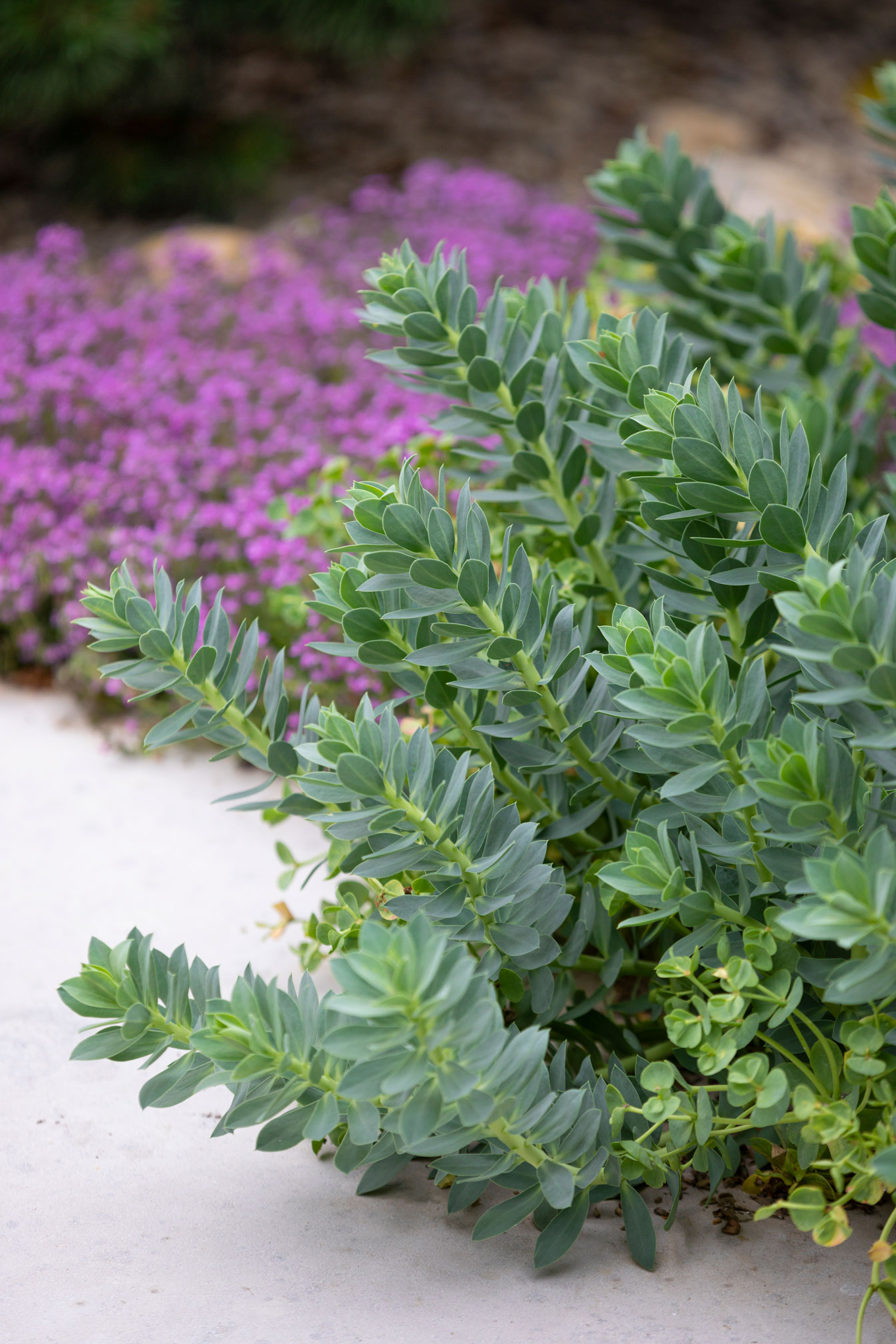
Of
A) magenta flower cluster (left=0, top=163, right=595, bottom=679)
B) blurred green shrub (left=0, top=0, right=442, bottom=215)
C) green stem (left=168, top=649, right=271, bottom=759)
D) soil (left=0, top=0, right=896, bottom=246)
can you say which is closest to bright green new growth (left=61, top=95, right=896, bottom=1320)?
green stem (left=168, top=649, right=271, bottom=759)

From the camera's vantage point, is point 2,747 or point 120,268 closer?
point 2,747

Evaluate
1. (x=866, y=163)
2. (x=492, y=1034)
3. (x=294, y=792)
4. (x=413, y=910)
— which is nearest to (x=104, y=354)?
(x=294, y=792)

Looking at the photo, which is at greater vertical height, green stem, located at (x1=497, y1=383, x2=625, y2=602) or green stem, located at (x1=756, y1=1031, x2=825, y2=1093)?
green stem, located at (x1=497, y1=383, x2=625, y2=602)

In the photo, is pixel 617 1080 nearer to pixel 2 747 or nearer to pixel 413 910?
pixel 413 910

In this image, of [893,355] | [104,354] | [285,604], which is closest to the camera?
[285,604]

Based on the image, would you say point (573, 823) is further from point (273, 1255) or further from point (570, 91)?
point (570, 91)

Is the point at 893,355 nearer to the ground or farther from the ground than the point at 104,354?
farther from the ground

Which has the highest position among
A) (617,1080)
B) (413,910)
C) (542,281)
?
(542,281)

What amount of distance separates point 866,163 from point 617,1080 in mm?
6500

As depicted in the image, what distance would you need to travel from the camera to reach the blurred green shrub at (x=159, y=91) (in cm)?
502

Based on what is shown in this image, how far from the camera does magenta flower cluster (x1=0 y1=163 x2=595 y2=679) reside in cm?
277

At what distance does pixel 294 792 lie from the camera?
1392mm

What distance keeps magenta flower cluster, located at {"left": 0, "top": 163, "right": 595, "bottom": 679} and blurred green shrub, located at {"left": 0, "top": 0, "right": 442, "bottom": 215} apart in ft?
3.45

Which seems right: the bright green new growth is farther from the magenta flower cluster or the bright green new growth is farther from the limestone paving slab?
the magenta flower cluster
